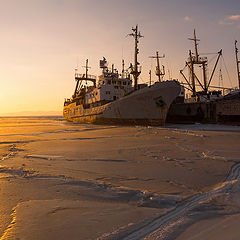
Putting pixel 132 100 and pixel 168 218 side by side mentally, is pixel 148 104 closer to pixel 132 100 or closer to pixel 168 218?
pixel 132 100

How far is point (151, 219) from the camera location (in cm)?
205

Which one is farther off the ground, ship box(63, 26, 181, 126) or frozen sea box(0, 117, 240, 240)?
ship box(63, 26, 181, 126)

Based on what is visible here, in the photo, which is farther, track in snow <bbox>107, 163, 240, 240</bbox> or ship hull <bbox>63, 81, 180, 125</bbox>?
ship hull <bbox>63, 81, 180, 125</bbox>

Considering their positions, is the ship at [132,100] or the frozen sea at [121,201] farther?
the ship at [132,100]

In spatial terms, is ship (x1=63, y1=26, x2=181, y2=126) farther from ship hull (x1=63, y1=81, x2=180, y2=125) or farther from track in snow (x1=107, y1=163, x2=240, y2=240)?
track in snow (x1=107, y1=163, x2=240, y2=240)

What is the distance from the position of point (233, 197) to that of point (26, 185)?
3.17 meters

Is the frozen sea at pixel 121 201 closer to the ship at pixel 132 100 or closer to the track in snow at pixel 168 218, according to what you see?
the track in snow at pixel 168 218

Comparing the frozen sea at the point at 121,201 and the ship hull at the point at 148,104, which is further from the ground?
the ship hull at the point at 148,104

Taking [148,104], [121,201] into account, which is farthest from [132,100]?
[121,201]

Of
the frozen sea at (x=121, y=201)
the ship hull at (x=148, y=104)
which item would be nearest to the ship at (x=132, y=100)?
the ship hull at (x=148, y=104)

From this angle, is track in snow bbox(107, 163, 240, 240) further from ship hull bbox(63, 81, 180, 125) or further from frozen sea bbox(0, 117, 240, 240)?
ship hull bbox(63, 81, 180, 125)

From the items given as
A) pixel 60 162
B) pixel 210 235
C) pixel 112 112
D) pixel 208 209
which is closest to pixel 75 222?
pixel 210 235

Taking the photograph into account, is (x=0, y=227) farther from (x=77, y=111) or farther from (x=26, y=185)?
(x=77, y=111)

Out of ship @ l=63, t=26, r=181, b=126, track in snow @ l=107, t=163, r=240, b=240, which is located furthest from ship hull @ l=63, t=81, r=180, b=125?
track in snow @ l=107, t=163, r=240, b=240
